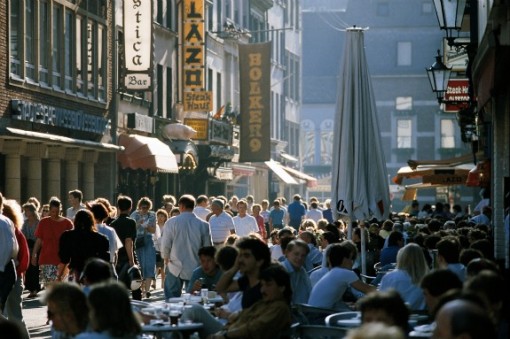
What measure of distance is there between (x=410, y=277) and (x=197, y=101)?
3202cm

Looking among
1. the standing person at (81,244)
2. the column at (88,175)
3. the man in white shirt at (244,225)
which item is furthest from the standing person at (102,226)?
the column at (88,175)

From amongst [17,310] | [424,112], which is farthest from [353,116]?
[424,112]

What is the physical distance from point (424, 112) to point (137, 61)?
223 ft

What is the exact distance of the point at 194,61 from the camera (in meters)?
45.1

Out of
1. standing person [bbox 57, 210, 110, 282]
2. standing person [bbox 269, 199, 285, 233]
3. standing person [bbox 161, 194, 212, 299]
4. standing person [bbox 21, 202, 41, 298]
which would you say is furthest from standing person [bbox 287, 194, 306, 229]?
standing person [bbox 57, 210, 110, 282]

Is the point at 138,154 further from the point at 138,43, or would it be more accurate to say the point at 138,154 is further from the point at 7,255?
the point at 7,255

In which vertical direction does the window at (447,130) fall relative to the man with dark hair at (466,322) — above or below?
above

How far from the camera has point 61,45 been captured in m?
35.5

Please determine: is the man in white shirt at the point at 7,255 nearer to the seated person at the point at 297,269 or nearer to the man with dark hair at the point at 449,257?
the seated person at the point at 297,269

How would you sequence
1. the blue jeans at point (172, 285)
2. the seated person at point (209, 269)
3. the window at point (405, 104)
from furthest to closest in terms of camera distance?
the window at point (405, 104) < the blue jeans at point (172, 285) < the seated person at point (209, 269)

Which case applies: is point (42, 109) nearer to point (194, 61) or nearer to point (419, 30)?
point (194, 61)

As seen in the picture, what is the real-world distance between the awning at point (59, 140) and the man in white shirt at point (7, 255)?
1345 centimetres

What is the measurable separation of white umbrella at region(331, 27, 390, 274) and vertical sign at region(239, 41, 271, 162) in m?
33.5

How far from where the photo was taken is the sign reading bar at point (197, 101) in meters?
44.5
